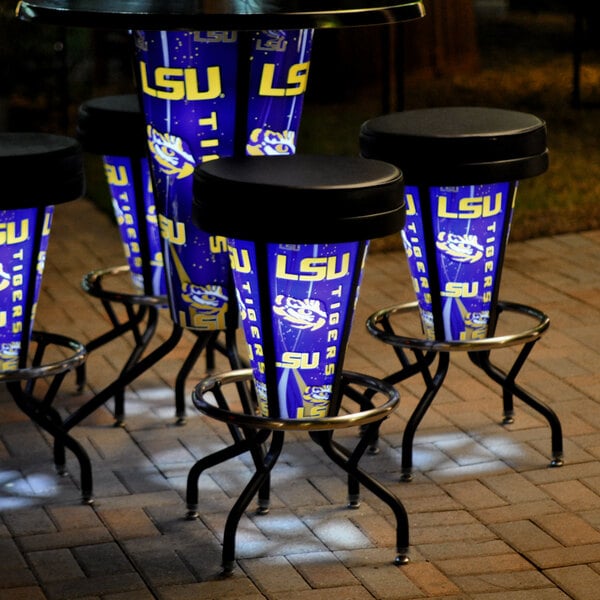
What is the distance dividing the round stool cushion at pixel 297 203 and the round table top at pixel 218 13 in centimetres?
31

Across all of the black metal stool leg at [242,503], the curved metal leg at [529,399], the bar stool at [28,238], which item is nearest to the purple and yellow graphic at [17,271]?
the bar stool at [28,238]

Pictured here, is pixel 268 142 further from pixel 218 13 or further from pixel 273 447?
pixel 273 447

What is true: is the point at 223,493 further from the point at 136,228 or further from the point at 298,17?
the point at 298,17

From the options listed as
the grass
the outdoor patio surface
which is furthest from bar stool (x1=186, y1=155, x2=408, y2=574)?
the grass

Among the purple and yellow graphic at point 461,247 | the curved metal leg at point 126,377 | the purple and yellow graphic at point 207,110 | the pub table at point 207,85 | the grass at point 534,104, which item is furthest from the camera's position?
the grass at point 534,104

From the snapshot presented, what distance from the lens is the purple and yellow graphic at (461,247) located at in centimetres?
342

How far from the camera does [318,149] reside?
243 inches

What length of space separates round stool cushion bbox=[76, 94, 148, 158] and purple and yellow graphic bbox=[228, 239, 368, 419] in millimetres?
983

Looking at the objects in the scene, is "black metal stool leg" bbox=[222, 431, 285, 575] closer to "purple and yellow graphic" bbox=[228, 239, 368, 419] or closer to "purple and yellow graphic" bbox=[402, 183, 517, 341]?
"purple and yellow graphic" bbox=[228, 239, 368, 419]

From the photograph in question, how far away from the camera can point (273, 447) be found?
316 cm

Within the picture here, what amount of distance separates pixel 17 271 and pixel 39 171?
25 centimetres

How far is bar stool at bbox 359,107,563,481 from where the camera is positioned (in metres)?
3.36

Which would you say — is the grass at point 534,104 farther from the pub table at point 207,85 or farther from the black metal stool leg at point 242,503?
the black metal stool leg at point 242,503

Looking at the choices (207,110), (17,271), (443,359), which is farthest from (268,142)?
(443,359)
